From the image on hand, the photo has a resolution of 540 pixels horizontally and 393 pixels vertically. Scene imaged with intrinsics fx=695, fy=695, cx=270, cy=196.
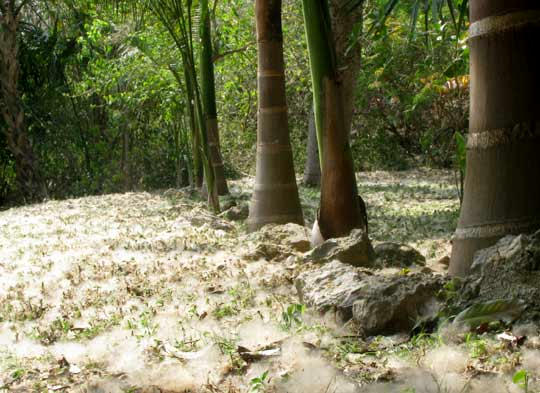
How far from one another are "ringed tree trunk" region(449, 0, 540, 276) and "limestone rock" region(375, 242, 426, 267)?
3.72ft

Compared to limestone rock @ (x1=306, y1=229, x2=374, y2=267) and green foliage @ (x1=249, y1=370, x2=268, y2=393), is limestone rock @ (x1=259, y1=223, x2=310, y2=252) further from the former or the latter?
green foliage @ (x1=249, y1=370, x2=268, y2=393)

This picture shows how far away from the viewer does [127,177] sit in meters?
15.3

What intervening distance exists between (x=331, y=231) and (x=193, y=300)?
1.35 metres

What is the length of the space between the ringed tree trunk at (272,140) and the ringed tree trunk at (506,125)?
112 inches

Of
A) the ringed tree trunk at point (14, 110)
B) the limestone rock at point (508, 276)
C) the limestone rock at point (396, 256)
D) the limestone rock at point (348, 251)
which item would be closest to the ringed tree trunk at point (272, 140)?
the limestone rock at point (396, 256)

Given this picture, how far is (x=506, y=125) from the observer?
11.0ft

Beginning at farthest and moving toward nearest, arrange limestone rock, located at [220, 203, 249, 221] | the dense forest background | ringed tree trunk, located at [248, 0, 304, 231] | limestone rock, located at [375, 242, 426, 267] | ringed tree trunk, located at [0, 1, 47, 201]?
ringed tree trunk, located at [0, 1, 47, 201] → the dense forest background → limestone rock, located at [220, 203, 249, 221] → ringed tree trunk, located at [248, 0, 304, 231] → limestone rock, located at [375, 242, 426, 267]

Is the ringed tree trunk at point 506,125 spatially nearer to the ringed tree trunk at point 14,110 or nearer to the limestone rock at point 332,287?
the limestone rock at point 332,287

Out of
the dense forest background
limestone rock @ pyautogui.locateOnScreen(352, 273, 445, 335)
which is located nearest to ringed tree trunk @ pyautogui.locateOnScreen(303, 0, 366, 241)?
limestone rock @ pyautogui.locateOnScreen(352, 273, 445, 335)

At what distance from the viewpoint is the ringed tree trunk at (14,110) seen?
11688mm

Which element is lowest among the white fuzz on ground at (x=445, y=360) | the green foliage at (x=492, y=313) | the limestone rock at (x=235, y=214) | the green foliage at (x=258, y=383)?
the green foliage at (x=258, y=383)

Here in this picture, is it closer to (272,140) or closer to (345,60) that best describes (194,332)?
(272,140)

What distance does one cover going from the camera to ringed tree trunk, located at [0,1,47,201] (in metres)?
11.7

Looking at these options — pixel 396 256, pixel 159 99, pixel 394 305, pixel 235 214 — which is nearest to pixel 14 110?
pixel 159 99
